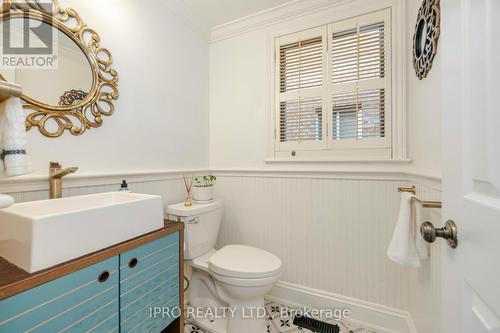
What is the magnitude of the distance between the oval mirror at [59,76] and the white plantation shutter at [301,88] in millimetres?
1273

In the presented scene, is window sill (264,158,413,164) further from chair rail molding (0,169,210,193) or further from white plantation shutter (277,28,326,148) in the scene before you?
chair rail molding (0,169,210,193)

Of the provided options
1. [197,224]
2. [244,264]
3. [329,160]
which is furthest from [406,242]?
[197,224]

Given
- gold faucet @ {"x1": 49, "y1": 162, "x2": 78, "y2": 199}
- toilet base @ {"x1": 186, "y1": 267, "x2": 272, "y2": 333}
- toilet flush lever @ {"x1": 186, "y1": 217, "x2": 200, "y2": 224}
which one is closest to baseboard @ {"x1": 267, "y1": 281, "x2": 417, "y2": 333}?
toilet base @ {"x1": 186, "y1": 267, "x2": 272, "y2": 333}

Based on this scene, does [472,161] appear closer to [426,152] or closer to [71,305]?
[426,152]

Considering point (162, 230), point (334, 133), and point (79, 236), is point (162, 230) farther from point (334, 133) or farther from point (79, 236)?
point (334, 133)

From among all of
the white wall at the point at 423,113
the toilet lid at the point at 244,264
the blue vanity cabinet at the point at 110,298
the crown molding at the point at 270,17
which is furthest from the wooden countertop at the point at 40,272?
the crown molding at the point at 270,17

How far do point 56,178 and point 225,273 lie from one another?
96cm

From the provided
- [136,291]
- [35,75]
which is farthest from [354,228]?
[35,75]

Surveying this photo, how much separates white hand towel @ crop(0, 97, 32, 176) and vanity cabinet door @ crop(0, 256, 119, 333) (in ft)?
1.24

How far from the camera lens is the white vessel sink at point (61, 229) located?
0.64 meters

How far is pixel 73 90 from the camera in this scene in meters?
1.09

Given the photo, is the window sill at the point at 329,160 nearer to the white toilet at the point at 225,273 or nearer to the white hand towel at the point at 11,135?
the white toilet at the point at 225,273

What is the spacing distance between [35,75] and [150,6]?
885 millimetres

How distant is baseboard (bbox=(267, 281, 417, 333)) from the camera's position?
138cm
